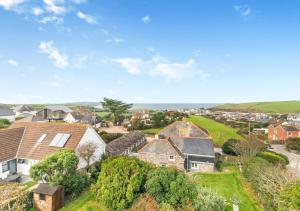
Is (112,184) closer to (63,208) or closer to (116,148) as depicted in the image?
(63,208)

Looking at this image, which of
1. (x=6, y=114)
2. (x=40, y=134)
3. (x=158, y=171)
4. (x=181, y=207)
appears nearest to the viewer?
(x=181, y=207)

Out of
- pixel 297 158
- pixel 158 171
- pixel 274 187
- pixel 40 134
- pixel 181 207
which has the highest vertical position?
pixel 40 134

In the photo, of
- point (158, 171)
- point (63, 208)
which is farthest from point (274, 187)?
point (63, 208)

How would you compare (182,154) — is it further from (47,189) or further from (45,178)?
(47,189)

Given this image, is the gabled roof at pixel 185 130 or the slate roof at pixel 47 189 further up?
the gabled roof at pixel 185 130

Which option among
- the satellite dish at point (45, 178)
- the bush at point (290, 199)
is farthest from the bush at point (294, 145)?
the satellite dish at point (45, 178)

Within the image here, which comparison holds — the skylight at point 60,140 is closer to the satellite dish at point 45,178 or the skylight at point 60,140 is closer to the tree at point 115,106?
the satellite dish at point 45,178

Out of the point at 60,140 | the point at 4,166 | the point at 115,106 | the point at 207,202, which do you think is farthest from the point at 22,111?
the point at 207,202
